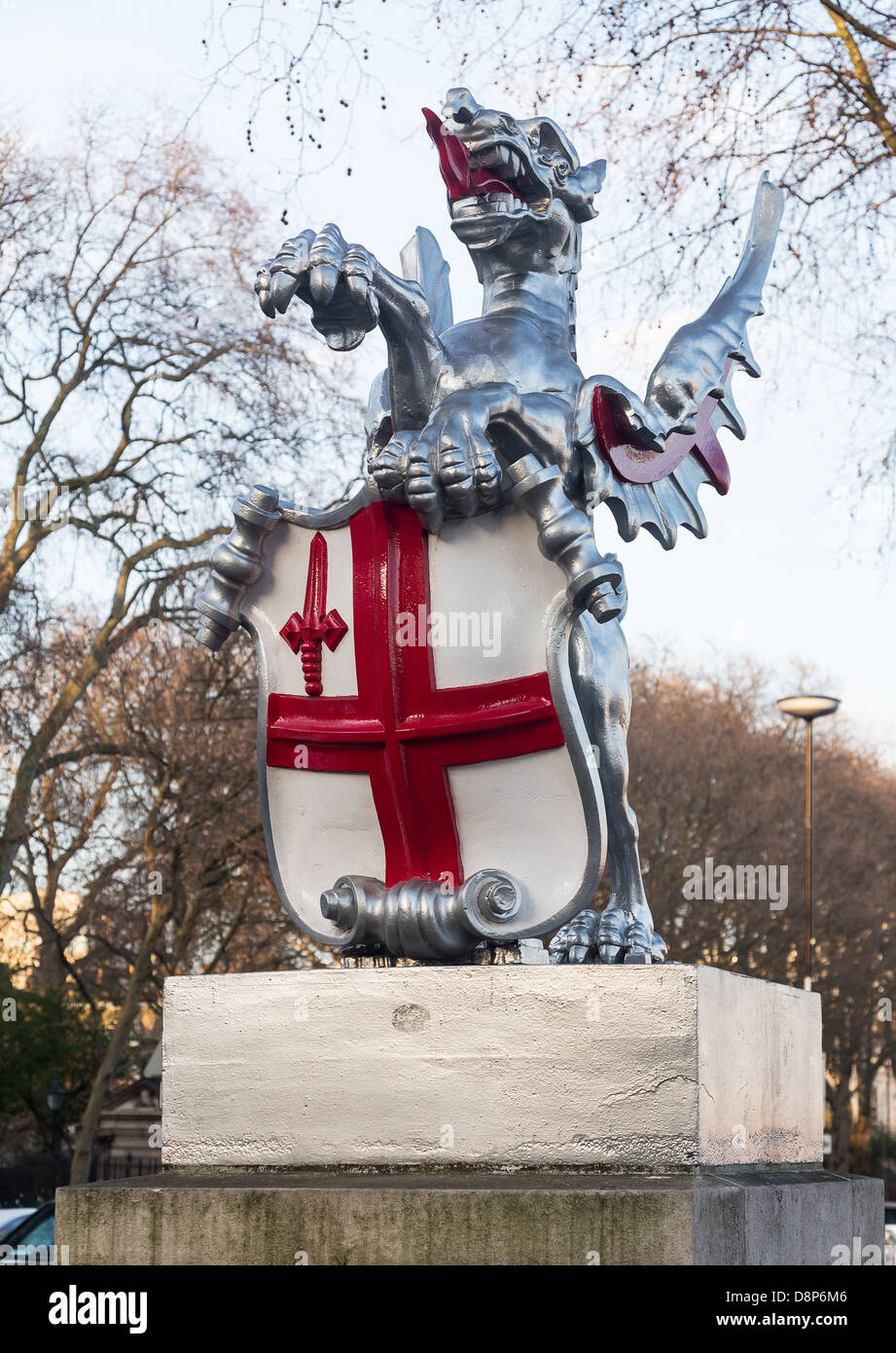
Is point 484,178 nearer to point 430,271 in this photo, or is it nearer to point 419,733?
point 430,271

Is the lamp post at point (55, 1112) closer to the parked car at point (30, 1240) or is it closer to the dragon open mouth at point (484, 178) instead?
the parked car at point (30, 1240)

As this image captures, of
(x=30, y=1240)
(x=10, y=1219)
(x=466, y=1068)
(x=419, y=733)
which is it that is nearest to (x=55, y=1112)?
(x=10, y=1219)

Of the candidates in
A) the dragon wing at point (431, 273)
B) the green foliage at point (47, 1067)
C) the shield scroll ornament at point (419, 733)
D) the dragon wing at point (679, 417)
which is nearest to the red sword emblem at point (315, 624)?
the shield scroll ornament at point (419, 733)

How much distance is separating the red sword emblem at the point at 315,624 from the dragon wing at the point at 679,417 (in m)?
0.72

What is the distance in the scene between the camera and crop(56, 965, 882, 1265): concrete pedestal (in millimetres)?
3551

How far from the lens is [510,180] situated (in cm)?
470

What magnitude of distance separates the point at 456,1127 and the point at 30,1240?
374 inches

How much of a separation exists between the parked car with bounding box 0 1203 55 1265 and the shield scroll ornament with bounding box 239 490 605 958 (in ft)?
22.5

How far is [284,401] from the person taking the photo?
16.1 m

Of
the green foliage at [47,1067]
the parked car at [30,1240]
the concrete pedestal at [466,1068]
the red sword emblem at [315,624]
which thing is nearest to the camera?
the concrete pedestal at [466,1068]

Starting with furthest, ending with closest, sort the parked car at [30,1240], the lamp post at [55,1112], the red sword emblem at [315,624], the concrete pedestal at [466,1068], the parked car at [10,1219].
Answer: the lamp post at [55,1112] → the parked car at [10,1219] → the parked car at [30,1240] → the red sword emblem at [315,624] → the concrete pedestal at [466,1068]

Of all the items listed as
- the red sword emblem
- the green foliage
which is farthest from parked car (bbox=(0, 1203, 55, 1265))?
the green foliage

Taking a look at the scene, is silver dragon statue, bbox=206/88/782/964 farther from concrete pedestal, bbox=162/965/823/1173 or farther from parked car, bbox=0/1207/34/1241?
parked car, bbox=0/1207/34/1241

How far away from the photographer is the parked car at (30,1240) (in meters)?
10.7
